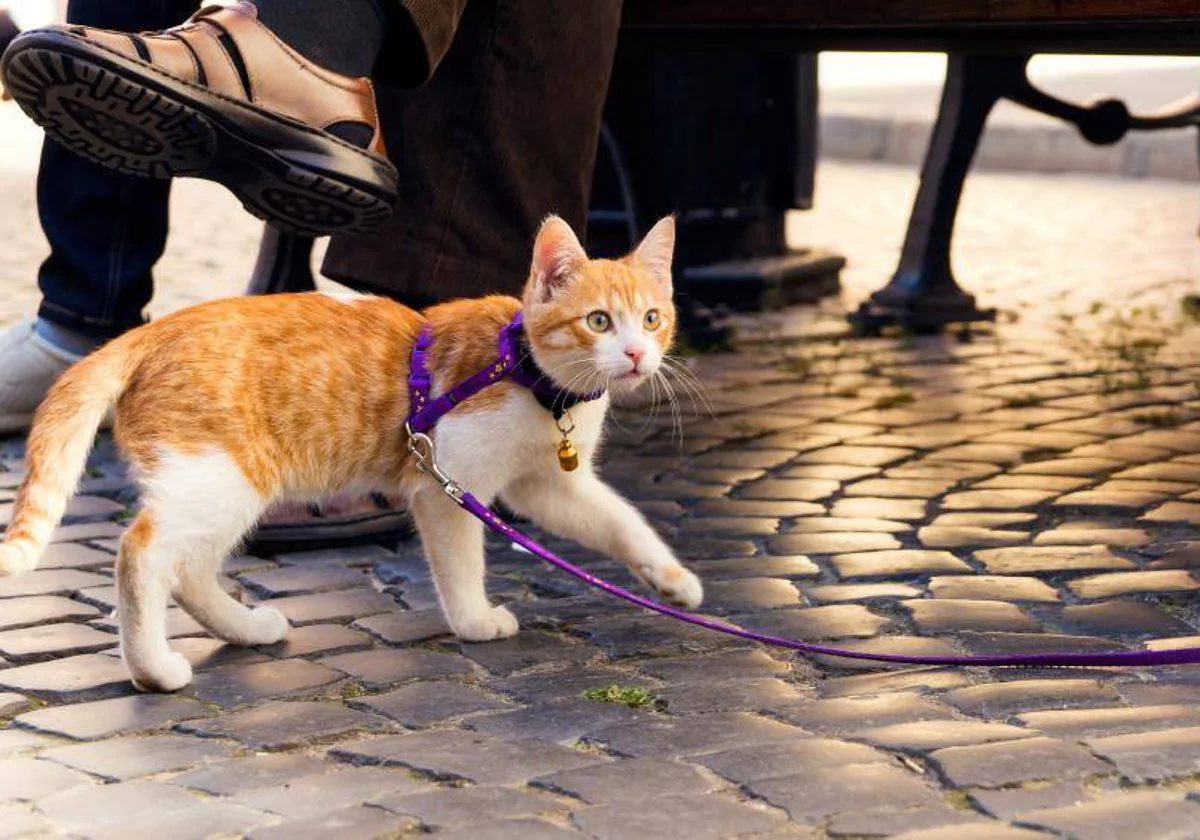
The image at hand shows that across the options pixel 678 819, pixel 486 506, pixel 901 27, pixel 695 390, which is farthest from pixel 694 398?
pixel 678 819

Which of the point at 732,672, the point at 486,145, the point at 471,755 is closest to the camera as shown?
the point at 471,755

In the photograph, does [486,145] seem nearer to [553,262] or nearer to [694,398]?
[553,262]

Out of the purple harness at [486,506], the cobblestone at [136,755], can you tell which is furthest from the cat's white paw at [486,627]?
the cobblestone at [136,755]

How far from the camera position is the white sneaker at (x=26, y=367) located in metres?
4.59

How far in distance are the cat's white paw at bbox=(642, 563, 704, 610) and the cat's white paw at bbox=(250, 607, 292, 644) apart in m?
0.62

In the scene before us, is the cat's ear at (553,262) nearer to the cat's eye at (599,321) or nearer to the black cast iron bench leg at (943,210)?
the cat's eye at (599,321)

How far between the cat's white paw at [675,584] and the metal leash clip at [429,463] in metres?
0.39

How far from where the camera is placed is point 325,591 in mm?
3543

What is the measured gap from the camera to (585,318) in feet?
10.4

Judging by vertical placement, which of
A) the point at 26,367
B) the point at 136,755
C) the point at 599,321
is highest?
the point at 599,321

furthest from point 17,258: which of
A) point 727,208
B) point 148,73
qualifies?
point 148,73

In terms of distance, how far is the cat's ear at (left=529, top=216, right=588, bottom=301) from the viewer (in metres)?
3.20

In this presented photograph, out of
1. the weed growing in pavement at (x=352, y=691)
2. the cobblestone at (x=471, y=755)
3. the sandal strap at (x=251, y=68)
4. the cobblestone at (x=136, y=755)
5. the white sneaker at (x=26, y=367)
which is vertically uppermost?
the sandal strap at (x=251, y=68)

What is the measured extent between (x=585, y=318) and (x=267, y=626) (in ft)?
2.39
